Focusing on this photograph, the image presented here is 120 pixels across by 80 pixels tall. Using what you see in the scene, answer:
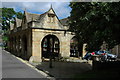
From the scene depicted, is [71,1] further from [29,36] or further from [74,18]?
[29,36]

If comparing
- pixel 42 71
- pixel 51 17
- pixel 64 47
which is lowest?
pixel 42 71

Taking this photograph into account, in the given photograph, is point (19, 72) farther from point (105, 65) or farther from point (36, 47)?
point (36, 47)

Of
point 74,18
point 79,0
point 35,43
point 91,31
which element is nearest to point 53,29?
point 35,43

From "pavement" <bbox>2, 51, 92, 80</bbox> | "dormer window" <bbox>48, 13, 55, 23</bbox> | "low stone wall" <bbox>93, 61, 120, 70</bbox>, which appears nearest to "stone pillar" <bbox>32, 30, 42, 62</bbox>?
"dormer window" <bbox>48, 13, 55, 23</bbox>

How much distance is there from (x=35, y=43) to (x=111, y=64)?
11.3 meters

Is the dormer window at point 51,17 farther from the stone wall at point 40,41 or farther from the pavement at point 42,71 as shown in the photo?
the pavement at point 42,71

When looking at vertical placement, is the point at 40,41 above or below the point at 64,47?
above

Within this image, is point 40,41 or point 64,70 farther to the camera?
point 40,41

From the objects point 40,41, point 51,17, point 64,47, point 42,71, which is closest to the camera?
point 42,71

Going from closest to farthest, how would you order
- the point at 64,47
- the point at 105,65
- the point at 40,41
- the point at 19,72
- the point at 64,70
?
the point at 19,72 → the point at 105,65 → the point at 64,70 → the point at 40,41 → the point at 64,47

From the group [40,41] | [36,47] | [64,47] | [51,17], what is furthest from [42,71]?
[51,17]

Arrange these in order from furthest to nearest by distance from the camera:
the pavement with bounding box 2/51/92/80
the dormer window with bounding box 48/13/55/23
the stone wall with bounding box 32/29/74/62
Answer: the dormer window with bounding box 48/13/55/23, the stone wall with bounding box 32/29/74/62, the pavement with bounding box 2/51/92/80

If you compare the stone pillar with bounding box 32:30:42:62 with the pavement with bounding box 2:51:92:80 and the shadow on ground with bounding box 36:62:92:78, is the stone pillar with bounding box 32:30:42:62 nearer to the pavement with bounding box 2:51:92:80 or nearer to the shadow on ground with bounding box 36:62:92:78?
the pavement with bounding box 2:51:92:80

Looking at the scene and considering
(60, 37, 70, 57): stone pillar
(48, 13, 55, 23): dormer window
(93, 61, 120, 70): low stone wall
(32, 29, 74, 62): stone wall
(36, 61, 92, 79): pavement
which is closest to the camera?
(36, 61, 92, 79): pavement
